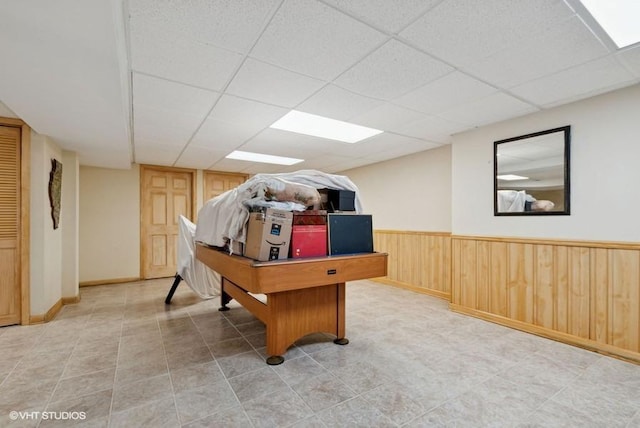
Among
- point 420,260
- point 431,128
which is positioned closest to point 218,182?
point 420,260

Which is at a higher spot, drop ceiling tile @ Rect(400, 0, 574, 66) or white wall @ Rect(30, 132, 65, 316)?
drop ceiling tile @ Rect(400, 0, 574, 66)

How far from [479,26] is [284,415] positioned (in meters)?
2.60

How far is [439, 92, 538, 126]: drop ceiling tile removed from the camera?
2.74 metres

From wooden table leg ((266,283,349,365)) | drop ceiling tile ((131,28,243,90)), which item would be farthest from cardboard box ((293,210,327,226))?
drop ceiling tile ((131,28,243,90))

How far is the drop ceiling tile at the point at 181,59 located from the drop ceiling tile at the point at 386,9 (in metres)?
0.86

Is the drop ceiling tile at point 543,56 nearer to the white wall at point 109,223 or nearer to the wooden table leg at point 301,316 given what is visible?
the wooden table leg at point 301,316

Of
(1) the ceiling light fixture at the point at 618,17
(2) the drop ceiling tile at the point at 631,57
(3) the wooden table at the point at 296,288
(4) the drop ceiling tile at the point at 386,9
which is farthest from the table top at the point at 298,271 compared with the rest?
(2) the drop ceiling tile at the point at 631,57

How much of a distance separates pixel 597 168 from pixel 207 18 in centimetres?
345

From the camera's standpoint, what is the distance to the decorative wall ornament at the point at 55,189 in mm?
3545

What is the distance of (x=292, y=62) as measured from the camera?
2.07 m

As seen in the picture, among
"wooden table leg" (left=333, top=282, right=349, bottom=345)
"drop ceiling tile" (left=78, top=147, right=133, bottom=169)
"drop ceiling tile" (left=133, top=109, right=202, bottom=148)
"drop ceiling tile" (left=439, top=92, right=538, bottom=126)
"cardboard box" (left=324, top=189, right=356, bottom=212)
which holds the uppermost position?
"drop ceiling tile" (left=439, top=92, right=538, bottom=126)

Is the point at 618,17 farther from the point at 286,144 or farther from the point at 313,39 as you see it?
the point at 286,144

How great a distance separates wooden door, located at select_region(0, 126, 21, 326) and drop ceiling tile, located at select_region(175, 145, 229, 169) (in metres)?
1.90

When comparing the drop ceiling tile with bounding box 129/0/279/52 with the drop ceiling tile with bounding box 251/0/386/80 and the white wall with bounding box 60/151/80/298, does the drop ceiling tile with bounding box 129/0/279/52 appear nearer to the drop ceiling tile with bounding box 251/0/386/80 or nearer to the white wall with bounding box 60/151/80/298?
the drop ceiling tile with bounding box 251/0/386/80
